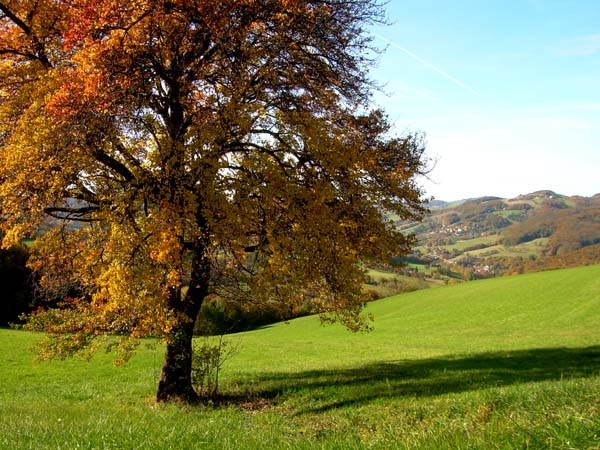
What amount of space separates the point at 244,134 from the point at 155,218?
9.85 ft

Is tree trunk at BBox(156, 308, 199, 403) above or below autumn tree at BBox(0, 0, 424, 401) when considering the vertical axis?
below

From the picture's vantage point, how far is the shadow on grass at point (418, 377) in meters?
13.2

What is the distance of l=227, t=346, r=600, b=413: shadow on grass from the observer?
1323cm

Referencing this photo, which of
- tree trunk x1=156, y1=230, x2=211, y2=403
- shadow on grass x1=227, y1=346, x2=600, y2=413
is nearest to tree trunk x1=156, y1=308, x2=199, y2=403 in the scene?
tree trunk x1=156, y1=230, x2=211, y2=403

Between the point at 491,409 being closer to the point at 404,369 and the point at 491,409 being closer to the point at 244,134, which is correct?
the point at 244,134

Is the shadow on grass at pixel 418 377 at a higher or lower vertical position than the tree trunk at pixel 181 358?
lower

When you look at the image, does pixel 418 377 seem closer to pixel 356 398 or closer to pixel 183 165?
pixel 356 398

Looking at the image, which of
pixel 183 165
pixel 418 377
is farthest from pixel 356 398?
pixel 183 165

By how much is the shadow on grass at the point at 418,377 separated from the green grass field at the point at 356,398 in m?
0.06

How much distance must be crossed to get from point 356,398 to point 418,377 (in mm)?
4014

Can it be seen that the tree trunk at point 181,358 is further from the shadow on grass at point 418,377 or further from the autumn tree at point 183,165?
the shadow on grass at point 418,377

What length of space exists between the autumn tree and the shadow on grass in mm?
2135

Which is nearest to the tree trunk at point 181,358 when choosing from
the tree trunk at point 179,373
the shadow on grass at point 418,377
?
the tree trunk at point 179,373

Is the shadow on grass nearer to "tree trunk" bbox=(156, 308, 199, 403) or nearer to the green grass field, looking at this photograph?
the green grass field
